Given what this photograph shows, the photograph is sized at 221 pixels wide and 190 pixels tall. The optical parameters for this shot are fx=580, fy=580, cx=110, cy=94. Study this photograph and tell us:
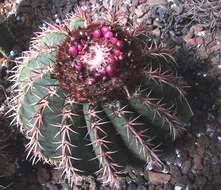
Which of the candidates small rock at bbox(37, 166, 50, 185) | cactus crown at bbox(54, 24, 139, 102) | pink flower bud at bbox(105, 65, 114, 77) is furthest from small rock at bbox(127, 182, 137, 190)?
pink flower bud at bbox(105, 65, 114, 77)

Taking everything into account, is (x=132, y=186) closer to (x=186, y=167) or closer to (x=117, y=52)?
(x=186, y=167)

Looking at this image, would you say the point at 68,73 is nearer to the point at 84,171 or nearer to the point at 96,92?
the point at 96,92

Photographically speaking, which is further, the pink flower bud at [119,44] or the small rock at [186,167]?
the small rock at [186,167]

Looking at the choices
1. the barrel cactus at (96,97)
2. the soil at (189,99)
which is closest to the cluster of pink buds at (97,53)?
the barrel cactus at (96,97)

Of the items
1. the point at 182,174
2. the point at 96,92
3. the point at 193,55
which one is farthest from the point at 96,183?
the point at 193,55

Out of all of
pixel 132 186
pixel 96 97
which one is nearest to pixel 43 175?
pixel 132 186

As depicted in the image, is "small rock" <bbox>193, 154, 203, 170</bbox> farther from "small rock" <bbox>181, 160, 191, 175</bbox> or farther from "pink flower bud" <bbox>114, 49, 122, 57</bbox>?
"pink flower bud" <bbox>114, 49, 122, 57</bbox>

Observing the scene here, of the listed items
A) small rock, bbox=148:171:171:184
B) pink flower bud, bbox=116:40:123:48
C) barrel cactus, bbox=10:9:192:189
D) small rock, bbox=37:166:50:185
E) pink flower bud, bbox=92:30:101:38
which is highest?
pink flower bud, bbox=92:30:101:38

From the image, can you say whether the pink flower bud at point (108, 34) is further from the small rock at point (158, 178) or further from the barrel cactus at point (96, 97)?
the small rock at point (158, 178)
